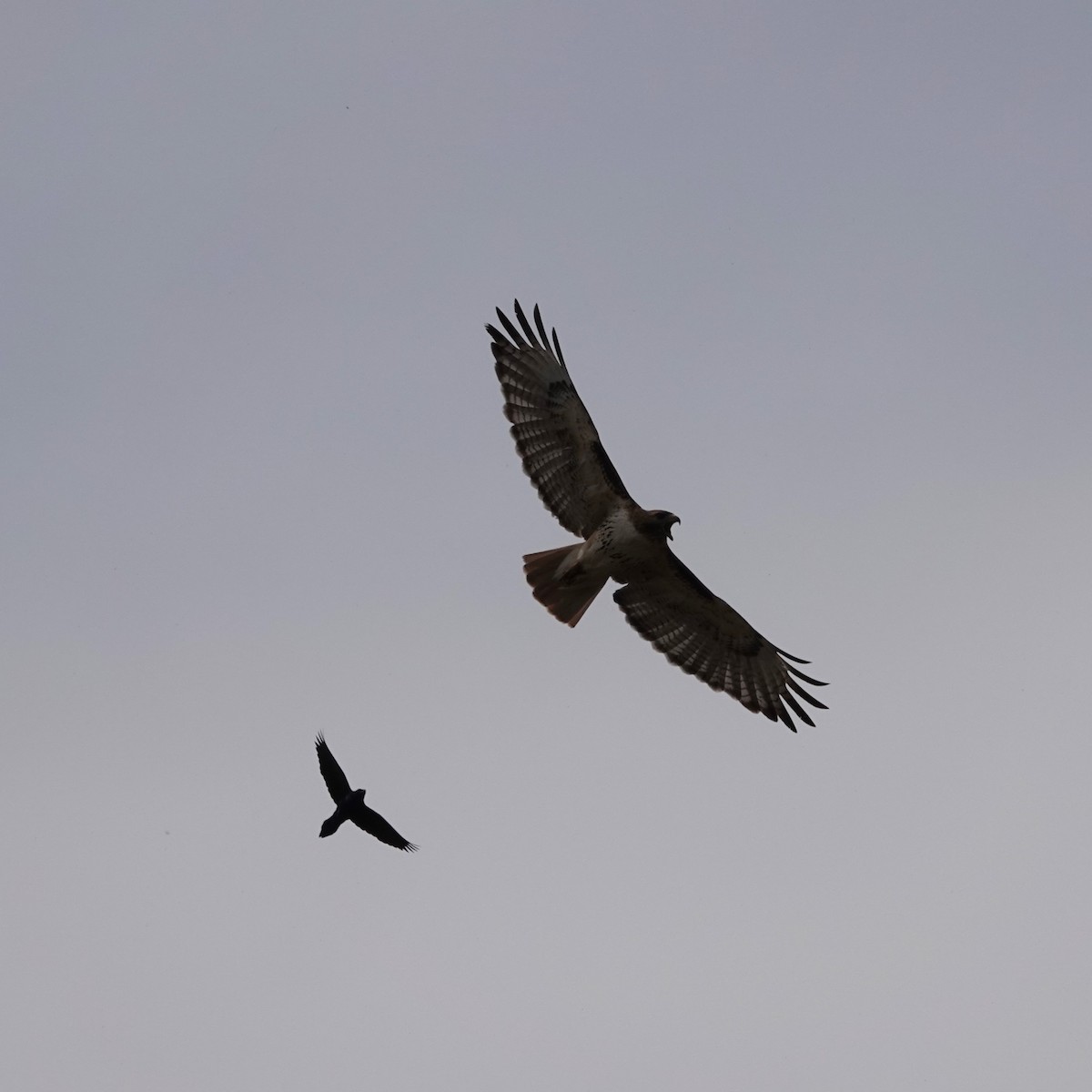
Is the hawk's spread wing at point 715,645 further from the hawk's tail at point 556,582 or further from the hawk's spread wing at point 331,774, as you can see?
the hawk's spread wing at point 331,774

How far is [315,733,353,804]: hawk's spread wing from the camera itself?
12.8m

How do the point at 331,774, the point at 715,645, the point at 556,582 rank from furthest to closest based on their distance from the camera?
the point at 715,645 < the point at 556,582 < the point at 331,774

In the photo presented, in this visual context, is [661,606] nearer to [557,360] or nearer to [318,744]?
[557,360]

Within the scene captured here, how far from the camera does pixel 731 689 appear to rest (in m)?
15.2

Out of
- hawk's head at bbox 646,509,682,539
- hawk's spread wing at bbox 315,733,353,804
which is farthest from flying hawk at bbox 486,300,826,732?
hawk's spread wing at bbox 315,733,353,804

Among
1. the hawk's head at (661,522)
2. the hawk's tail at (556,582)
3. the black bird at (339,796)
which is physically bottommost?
the black bird at (339,796)

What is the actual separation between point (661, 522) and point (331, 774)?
374cm

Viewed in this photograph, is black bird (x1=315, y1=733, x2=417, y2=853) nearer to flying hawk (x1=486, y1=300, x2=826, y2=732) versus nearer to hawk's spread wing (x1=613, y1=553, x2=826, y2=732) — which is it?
flying hawk (x1=486, y1=300, x2=826, y2=732)

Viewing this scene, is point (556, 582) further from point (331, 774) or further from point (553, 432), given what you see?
point (331, 774)

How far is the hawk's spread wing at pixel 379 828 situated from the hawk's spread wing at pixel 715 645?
3.36 meters

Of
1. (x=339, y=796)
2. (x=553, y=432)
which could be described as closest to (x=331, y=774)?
(x=339, y=796)

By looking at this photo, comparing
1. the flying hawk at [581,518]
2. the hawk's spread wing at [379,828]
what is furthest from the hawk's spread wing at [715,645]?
the hawk's spread wing at [379,828]

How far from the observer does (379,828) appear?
13305 millimetres

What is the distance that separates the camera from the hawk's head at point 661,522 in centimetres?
1355
